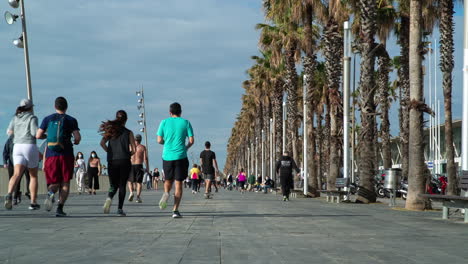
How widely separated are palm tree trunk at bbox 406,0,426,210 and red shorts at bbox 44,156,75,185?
371 inches

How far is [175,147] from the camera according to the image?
1216cm

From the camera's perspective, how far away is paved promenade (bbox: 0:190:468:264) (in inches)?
256

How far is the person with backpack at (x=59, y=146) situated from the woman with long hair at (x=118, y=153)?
706mm

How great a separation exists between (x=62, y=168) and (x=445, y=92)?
881 inches

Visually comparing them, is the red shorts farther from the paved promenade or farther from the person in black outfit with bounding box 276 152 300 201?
the person in black outfit with bounding box 276 152 300 201

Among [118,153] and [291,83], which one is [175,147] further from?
[291,83]

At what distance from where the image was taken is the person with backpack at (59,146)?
11594mm

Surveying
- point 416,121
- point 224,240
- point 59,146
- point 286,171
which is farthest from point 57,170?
point 286,171

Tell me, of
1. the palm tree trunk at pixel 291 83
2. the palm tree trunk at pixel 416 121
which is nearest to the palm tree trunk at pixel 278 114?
the palm tree trunk at pixel 291 83

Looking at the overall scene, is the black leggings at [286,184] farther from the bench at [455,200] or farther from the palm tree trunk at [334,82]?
the bench at [455,200]

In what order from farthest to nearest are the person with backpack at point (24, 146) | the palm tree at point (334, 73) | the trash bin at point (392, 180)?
the palm tree at point (334, 73)
the trash bin at point (392, 180)
the person with backpack at point (24, 146)

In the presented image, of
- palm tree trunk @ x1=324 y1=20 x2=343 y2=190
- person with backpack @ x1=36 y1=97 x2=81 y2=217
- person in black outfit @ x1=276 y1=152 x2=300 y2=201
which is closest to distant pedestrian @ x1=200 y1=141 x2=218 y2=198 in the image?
person in black outfit @ x1=276 y1=152 x2=300 y2=201

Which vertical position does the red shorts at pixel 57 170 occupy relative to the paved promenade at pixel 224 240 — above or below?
above

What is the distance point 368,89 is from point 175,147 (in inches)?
488
